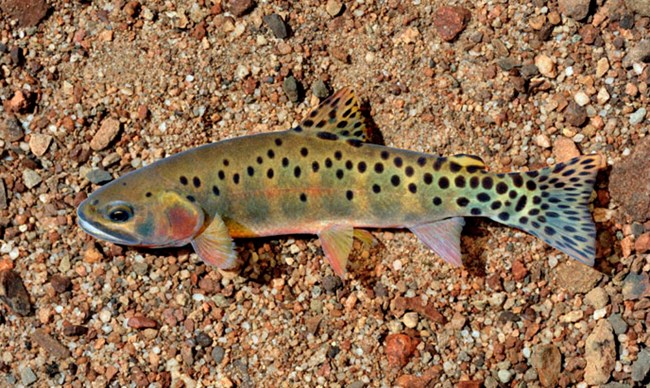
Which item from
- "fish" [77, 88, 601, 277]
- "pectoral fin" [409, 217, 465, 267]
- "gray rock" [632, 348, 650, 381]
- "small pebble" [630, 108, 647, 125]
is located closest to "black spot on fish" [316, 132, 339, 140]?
"fish" [77, 88, 601, 277]

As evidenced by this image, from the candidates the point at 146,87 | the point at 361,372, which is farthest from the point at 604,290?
the point at 146,87

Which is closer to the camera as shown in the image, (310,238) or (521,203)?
(521,203)

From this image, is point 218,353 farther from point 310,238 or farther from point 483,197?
point 483,197

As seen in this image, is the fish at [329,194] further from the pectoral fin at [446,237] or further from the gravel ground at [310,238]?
the gravel ground at [310,238]

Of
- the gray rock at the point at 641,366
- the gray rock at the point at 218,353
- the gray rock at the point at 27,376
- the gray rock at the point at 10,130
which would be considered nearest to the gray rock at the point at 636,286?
the gray rock at the point at 641,366

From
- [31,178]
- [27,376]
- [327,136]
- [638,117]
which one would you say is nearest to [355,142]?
[327,136]

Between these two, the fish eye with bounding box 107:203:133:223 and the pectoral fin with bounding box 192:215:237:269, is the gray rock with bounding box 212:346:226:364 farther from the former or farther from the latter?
the fish eye with bounding box 107:203:133:223

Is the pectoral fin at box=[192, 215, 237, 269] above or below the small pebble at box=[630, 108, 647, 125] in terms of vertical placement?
below
